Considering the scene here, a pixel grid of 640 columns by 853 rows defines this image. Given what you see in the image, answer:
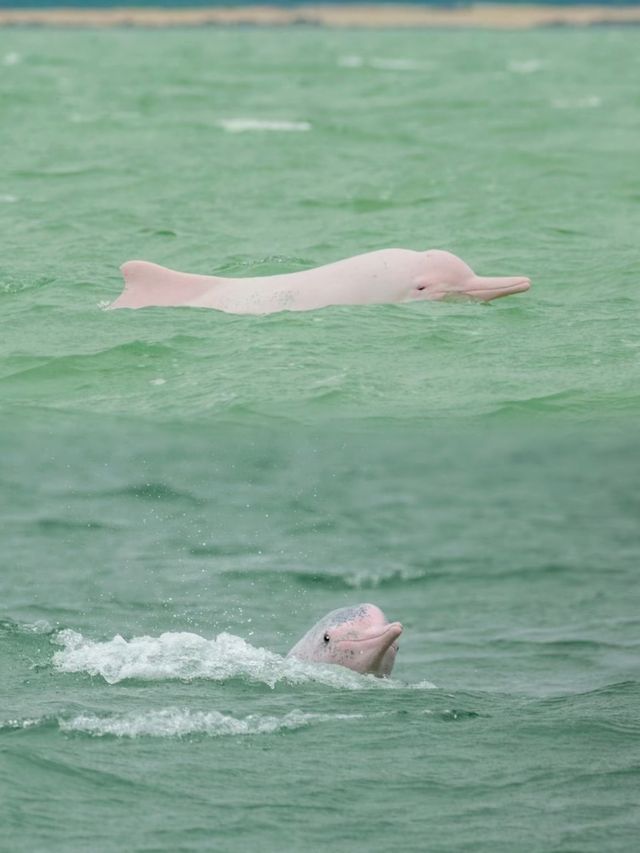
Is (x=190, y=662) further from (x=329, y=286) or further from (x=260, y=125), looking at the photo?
(x=260, y=125)

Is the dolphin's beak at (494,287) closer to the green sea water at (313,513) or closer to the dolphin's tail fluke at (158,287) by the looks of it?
the green sea water at (313,513)

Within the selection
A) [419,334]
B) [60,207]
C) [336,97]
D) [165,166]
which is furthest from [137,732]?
[336,97]

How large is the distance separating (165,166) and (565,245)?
47.6ft

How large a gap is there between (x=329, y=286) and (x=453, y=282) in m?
1.68

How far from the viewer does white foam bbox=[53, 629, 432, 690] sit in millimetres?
18328

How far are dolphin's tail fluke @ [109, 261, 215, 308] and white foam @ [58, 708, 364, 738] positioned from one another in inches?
297

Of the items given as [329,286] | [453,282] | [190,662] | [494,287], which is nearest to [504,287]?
[494,287]

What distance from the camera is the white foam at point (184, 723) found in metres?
16.1

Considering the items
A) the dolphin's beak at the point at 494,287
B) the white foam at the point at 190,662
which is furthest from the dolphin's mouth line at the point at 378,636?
the dolphin's beak at the point at 494,287

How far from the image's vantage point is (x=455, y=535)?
30.7m

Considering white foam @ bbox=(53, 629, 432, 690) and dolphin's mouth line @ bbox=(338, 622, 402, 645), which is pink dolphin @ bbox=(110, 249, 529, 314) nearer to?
white foam @ bbox=(53, 629, 432, 690)

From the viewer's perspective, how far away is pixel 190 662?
62.5 ft

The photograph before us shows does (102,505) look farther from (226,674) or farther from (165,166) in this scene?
(165,166)

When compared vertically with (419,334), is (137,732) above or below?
below
